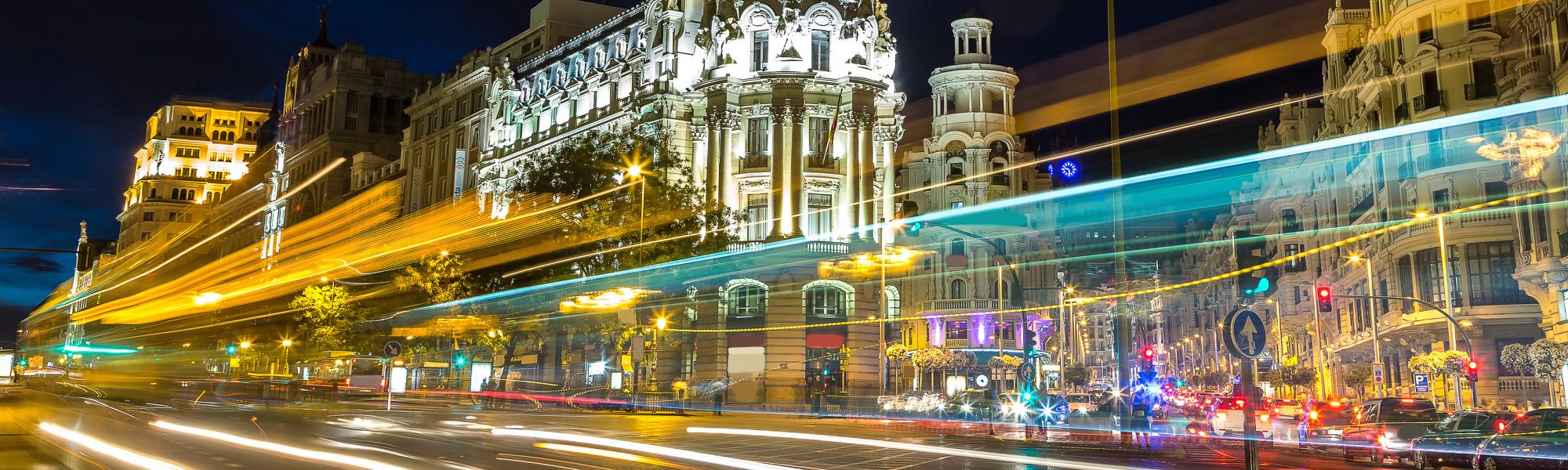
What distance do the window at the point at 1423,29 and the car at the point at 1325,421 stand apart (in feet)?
72.4

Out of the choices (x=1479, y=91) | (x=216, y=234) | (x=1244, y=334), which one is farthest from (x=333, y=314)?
(x=216, y=234)

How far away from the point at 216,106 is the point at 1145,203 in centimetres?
13658

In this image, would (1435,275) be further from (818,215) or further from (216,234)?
(216,234)

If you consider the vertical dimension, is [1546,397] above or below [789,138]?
below

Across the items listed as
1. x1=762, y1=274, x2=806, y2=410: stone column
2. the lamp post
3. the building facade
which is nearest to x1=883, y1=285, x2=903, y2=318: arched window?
x1=762, y1=274, x2=806, y2=410: stone column

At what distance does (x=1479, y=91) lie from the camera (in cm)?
4469

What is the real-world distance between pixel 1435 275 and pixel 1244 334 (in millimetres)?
40510

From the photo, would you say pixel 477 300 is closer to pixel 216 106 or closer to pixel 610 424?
pixel 610 424

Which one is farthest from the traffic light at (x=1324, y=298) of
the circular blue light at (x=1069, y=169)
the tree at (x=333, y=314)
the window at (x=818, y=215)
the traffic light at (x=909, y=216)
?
the tree at (x=333, y=314)

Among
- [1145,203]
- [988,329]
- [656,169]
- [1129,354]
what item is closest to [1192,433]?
[656,169]

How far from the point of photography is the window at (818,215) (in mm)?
55594

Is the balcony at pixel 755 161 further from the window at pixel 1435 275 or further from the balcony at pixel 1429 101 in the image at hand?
the window at pixel 1435 275

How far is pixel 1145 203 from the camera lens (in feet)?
429

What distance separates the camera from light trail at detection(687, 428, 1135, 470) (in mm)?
17703
